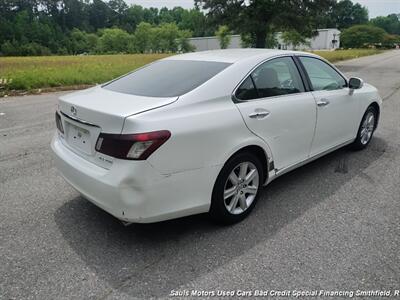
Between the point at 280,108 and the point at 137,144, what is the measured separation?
160 centimetres

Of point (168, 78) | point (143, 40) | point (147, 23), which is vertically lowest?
point (168, 78)

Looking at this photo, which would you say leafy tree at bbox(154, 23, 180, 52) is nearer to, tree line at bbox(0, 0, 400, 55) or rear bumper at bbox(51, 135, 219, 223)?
tree line at bbox(0, 0, 400, 55)

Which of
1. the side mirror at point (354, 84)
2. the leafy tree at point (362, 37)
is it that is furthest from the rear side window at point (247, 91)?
the leafy tree at point (362, 37)

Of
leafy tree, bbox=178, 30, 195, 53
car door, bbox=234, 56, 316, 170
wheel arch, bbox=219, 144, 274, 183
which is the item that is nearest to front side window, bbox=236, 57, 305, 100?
car door, bbox=234, 56, 316, 170

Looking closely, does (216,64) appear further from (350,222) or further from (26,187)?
(26,187)

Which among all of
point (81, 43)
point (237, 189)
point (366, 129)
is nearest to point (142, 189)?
point (237, 189)

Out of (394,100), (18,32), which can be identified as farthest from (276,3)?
(18,32)

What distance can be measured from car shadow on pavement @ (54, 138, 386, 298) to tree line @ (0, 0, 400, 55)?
25323 mm

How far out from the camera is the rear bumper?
8.21 feet

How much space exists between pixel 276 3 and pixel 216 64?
84.4 feet

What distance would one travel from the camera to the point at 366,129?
17.2ft

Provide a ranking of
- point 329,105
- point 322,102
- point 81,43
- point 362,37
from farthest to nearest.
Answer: point 81,43, point 362,37, point 329,105, point 322,102

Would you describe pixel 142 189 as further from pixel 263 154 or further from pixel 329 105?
pixel 329 105

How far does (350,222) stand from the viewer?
325 cm
